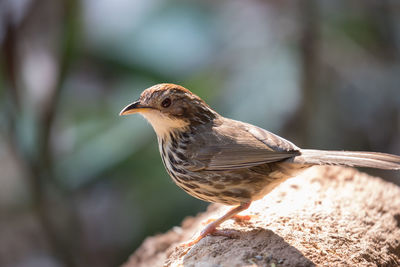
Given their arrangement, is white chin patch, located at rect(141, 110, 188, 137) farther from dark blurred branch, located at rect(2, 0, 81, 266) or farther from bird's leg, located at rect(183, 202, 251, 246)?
dark blurred branch, located at rect(2, 0, 81, 266)

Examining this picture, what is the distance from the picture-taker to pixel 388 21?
9320mm

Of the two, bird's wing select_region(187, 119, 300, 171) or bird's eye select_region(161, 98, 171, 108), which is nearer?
bird's wing select_region(187, 119, 300, 171)

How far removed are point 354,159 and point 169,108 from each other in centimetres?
160

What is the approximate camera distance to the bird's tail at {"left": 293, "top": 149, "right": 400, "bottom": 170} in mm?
3773

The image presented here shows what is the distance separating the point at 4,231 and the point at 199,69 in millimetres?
4477

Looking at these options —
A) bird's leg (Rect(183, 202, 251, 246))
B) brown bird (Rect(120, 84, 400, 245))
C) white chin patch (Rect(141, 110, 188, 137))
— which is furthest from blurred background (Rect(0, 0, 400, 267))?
bird's leg (Rect(183, 202, 251, 246))

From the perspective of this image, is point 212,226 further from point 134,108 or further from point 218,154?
point 134,108

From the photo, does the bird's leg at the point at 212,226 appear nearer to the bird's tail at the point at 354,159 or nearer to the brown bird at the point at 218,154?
the brown bird at the point at 218,154

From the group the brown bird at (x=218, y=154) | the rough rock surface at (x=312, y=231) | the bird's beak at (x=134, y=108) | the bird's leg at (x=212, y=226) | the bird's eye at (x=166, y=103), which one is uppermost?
the bird's beak at (x=134, y=108)

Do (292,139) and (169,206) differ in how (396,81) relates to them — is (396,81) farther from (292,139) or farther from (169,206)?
(169,206)

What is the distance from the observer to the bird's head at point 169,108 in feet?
14.4

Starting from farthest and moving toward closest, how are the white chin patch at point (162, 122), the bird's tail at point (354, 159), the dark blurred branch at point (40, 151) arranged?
1. the dark blurred branch at point (40, 151)
2. the white chin patch at point (162, 122)
3. the bird's tail at point (354, 159)

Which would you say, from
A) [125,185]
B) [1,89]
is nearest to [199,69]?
[125,185]

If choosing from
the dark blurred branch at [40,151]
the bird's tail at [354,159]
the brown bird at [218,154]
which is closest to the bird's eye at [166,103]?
the brown bird at [218,154]
